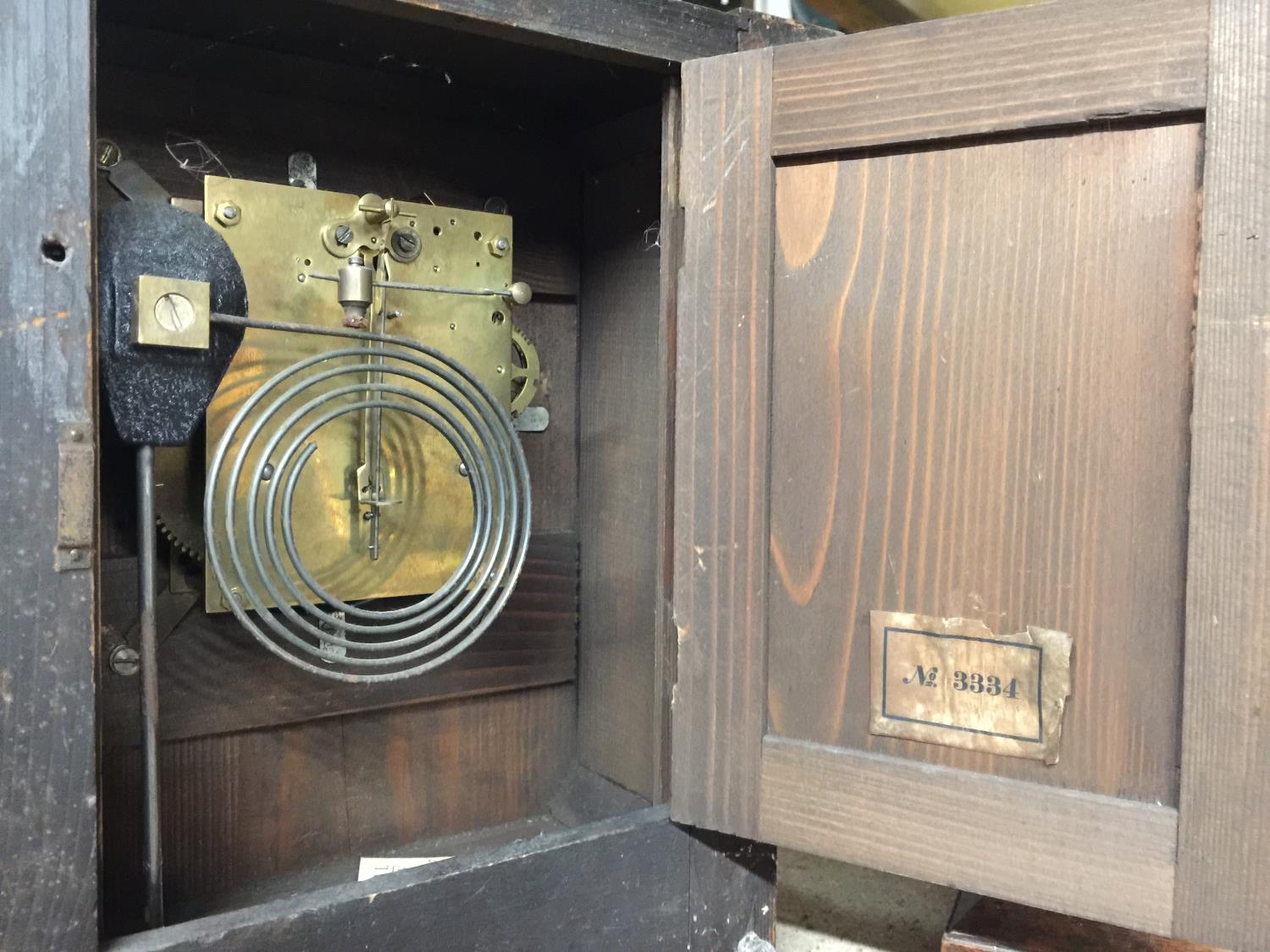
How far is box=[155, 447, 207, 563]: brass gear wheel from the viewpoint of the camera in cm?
94

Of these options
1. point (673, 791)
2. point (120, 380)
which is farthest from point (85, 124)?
point (673, 791)

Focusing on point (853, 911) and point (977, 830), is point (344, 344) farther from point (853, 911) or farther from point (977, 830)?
point (853, 911)

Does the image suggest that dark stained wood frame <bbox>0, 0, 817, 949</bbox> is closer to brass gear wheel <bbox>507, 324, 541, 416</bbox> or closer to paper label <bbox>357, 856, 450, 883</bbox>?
paper label <bbox>357, 856, 450, 883</bbox>

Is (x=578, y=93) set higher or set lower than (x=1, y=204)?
higher

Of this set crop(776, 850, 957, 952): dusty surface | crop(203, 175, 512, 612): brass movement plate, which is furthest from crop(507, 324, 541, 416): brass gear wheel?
crop(776, 850, 957, 952): dusty surface

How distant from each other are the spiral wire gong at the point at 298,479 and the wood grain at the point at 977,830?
311 millimetres

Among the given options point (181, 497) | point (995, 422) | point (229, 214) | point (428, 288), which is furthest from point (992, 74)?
point (181, 497)

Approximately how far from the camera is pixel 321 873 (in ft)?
3.55

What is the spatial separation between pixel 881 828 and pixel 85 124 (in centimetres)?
73

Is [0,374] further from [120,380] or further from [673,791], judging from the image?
[673,791]

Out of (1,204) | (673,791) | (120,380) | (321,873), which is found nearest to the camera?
(1,204)

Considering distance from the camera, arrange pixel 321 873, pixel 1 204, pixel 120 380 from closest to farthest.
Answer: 1. pixel 1 204
2. pixel 120 380
3. pixel 321 873

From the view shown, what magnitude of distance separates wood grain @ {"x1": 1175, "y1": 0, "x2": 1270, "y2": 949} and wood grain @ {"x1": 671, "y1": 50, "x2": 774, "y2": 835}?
300 millimetres

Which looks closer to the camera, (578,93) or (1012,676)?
(1012,676)
